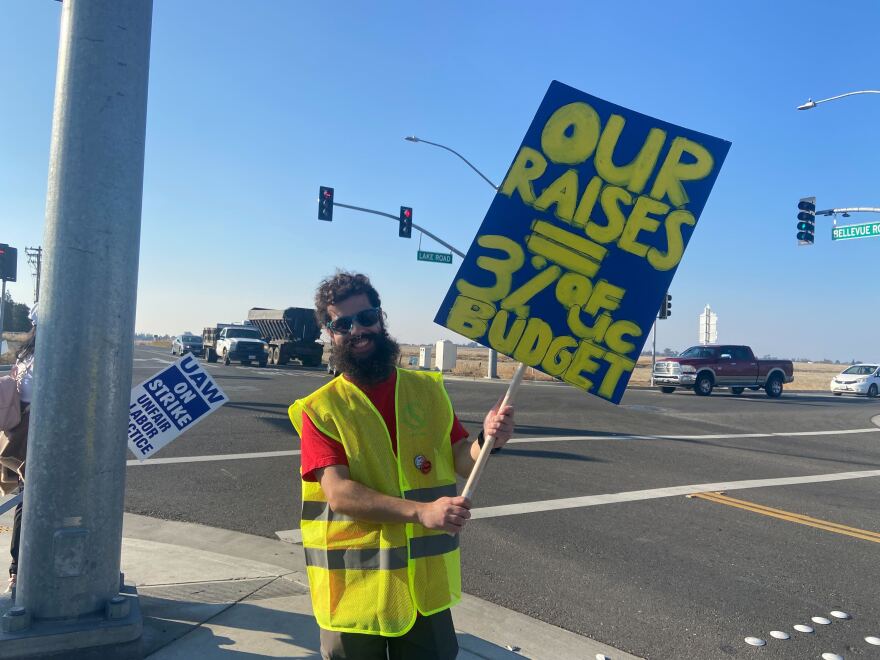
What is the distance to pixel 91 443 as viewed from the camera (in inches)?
118

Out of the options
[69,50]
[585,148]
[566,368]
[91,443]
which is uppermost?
[69,50]

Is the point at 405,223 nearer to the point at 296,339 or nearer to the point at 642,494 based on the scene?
the point at 296,339

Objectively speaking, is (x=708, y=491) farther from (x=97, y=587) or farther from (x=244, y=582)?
(x=97, y=587)

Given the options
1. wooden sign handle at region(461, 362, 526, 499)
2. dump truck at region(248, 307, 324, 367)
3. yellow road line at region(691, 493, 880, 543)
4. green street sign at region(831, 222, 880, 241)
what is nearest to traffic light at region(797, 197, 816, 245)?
green street sign at region(831, 222, 880, 241)

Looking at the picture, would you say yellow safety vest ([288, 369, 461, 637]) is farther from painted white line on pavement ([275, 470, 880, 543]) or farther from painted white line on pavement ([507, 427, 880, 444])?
painted white line on pavement ([507, 427, 880, 444])

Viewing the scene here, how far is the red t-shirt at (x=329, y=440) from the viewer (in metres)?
2.26

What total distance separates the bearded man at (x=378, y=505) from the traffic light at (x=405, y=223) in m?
25.9

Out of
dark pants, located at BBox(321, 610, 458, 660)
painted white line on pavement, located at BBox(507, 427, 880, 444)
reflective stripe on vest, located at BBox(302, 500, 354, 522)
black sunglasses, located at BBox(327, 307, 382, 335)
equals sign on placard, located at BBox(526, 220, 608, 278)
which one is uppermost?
equals sign on placard, located at BBox(526, 220, 608, 278)

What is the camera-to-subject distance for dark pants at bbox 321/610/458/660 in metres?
2.22

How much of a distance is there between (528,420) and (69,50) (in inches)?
510

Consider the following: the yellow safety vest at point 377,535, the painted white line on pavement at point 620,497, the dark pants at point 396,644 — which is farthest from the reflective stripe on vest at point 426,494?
the painted white line on pavement at point 620,497

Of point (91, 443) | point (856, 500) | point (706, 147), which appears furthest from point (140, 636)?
point (856, 500)

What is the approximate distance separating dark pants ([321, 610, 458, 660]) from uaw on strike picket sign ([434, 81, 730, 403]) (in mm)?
1015

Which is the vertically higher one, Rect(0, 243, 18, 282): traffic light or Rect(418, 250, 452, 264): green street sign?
Rect(418, 250, 452, 264): green street sign
